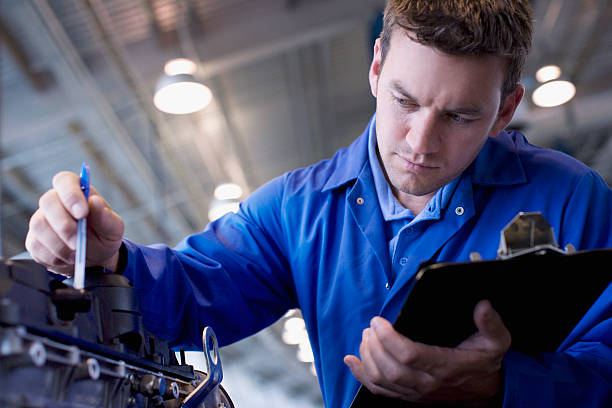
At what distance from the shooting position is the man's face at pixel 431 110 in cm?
110

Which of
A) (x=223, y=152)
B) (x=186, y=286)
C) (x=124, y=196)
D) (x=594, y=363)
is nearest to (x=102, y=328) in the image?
(x=186, y=286)

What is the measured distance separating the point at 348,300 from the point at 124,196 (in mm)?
6512

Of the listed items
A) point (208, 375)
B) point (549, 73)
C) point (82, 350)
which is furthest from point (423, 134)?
point (549, 73)

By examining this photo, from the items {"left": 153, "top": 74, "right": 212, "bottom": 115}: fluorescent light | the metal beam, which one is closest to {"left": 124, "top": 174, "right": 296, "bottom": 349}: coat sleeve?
{"left": 153, "top": 74, "right": 212, "bottom": 115}: fluorescent light

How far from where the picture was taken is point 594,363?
1.01 m

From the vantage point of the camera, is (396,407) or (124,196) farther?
(124,196)

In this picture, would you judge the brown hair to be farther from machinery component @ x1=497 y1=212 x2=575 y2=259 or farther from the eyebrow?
machinery component @ x1=497 y1=212 x2=575 y2=259

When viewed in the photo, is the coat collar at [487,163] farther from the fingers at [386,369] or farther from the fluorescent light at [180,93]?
the fluorescent light at [180,93]

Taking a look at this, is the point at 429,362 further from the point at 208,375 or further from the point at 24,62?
the point at 24,62

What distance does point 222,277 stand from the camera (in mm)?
1293

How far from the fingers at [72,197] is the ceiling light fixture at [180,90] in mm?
3053

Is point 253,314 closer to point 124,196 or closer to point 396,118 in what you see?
point 396,118

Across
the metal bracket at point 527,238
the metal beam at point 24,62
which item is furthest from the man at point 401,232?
the metal beam at point 24,62

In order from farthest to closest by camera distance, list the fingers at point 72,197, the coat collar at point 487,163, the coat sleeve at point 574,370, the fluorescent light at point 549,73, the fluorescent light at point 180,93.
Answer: the fluorescent light at point 549,73 < the fluorescent light at point 180,93 < the coat collar at point 487,163 < the coat sleeve at point 574,370 < the fingers at point 72,197
